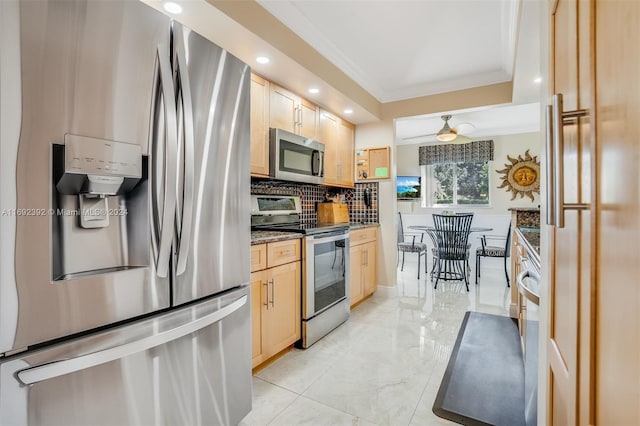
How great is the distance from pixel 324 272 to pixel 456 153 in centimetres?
441

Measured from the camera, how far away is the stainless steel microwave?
8.82 ft

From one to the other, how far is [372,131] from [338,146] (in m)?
0.58

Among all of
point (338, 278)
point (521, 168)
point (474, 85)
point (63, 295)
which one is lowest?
point (338, 278)

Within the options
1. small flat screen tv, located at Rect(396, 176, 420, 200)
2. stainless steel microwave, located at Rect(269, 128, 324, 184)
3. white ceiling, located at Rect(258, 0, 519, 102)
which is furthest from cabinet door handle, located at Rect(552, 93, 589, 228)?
small flat screen tv, located at Rect(396, 176, 420, 200)

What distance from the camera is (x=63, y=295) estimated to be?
36.3 inches

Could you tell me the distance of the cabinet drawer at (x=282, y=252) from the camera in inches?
87.5

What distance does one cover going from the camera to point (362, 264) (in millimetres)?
3582

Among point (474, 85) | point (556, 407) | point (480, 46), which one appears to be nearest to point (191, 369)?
point (556, 407)

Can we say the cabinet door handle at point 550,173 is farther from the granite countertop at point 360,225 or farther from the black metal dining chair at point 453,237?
the black metal dining chair at point 453,237

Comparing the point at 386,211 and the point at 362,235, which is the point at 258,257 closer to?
the point at 362,235

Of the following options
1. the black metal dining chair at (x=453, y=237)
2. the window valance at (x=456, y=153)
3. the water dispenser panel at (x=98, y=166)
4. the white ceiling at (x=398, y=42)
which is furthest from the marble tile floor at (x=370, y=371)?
the window valance at (x=456, y=153)

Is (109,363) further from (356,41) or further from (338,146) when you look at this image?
(338,146)

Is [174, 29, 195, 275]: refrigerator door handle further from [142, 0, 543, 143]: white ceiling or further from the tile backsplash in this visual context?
the tile backsplash

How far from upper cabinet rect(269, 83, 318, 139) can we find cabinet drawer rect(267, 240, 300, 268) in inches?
40.4
